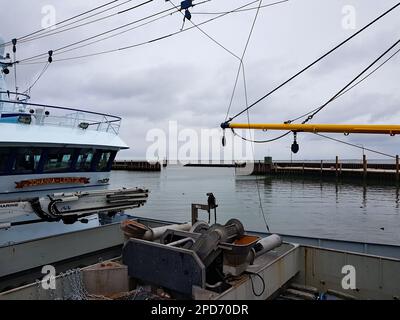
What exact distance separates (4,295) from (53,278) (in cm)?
85

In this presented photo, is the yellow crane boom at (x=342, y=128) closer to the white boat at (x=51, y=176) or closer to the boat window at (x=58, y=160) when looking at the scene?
the white boat at (x=51, y=176)

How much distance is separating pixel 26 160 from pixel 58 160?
105cm

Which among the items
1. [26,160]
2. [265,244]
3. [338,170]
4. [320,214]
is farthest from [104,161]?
[338,170]

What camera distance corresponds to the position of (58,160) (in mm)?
10805

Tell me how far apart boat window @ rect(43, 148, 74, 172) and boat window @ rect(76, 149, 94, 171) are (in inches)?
14.9

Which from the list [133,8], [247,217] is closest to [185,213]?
[247,217]

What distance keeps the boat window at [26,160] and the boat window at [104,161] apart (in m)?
2.39

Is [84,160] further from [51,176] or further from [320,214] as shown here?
[320,214]

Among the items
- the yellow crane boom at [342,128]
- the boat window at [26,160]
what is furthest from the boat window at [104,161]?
the yellow crane boom at [342,128]

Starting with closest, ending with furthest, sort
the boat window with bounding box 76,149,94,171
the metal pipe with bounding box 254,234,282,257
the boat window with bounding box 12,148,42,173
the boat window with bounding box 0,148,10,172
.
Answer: the metal pipe with bounding box 254,234,282,257
the boat window with bounding box 0,148,10,172
the boat window with bounding box 12,148,42,173
the boat window with bounding box 76,149,94,171

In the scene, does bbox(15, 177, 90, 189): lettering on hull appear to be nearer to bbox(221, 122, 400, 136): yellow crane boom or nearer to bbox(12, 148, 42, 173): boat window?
bbox(12, 148, 42, 173): boat window

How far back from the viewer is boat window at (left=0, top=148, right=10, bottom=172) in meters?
9.36

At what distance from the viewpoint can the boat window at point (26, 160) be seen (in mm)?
9680

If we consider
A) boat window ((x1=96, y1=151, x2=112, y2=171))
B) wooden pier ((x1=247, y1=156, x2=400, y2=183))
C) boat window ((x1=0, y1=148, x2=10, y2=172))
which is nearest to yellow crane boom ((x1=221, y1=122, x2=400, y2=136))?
boat window ((x1=96, y1=151, x2=112, y2=171))
